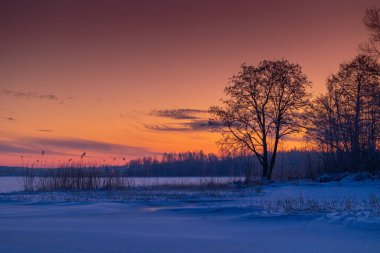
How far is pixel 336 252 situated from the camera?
5.09m

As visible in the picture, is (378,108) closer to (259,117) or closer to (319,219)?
(259,117)

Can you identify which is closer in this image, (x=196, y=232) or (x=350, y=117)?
(x=196, y=232)

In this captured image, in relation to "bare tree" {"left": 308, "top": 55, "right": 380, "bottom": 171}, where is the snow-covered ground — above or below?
below

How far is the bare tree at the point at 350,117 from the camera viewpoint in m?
24.6

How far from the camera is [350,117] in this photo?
27219 mm

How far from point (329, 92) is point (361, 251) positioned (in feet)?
82.9

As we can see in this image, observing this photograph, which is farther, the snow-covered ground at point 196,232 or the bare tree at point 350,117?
the bare tree at point 350,117

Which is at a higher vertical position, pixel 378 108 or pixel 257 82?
pixel 257 82

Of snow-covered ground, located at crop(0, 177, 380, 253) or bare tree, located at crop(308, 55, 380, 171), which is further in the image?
bare tree, located at crop(308, 55, 380, 171)

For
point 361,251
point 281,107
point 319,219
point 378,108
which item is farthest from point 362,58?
point 361,251

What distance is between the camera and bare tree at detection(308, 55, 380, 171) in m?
24.6

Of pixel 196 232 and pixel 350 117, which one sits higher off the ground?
pixel 350 117

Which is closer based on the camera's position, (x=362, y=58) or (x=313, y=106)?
(x=362, y=58)

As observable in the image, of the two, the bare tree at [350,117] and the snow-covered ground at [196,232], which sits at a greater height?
the bare tree at [350,117]
